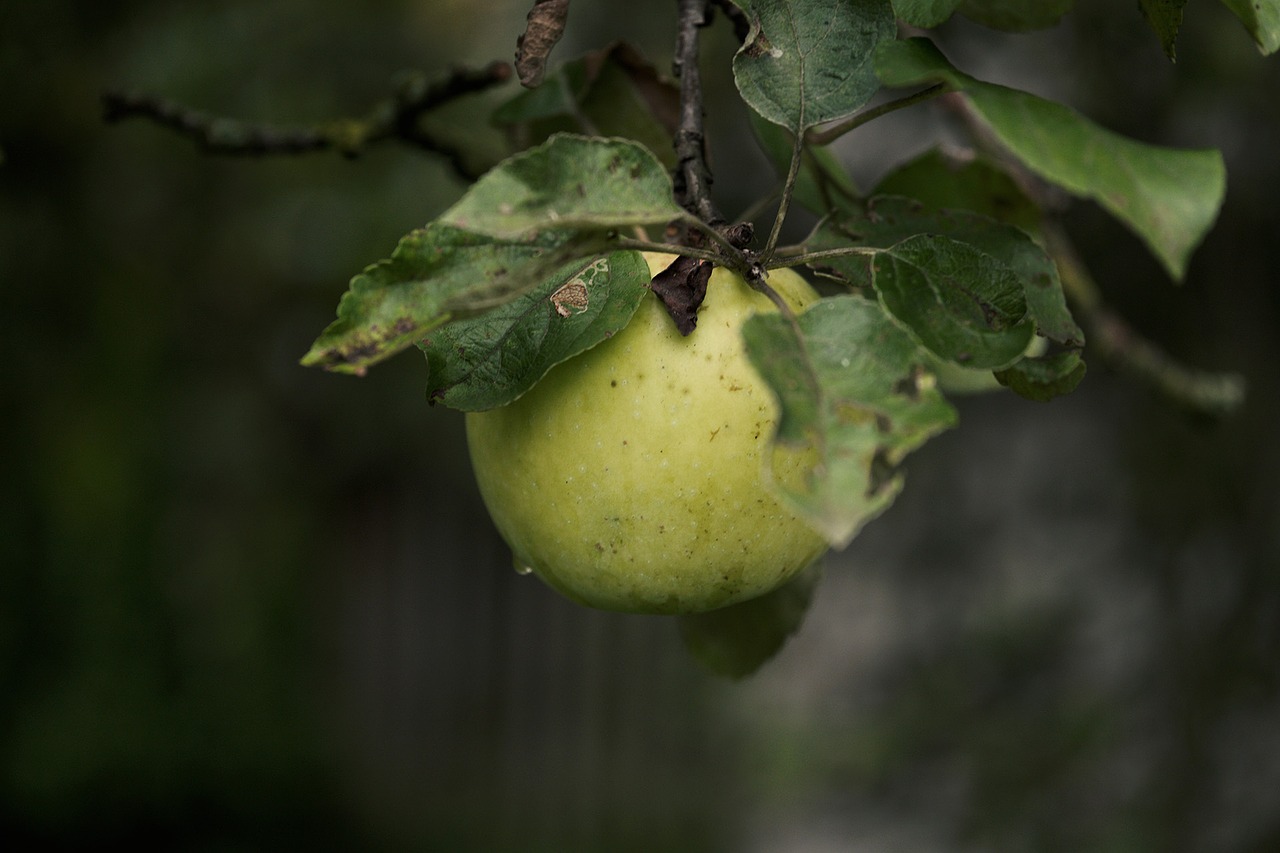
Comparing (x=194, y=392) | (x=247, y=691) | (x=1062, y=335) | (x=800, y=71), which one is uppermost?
(x=800, y=71)

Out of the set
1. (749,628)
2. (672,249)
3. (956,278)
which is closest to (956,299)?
(956,278)

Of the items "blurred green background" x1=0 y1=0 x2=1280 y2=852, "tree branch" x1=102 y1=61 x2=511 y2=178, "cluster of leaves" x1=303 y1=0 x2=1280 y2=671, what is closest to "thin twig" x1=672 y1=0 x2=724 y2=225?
"cluster of leaves" x1=303 y1=0 x2=1280 y2=671

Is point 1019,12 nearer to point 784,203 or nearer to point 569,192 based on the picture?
point 784,203

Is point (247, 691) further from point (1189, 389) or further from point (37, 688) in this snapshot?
point (1189, 389)

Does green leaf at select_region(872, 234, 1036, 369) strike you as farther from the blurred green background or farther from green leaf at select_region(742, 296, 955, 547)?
the blurred green background

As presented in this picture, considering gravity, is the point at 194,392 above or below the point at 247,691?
above

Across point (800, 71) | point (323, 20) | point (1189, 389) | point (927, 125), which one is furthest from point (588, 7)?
point (800, 71)
